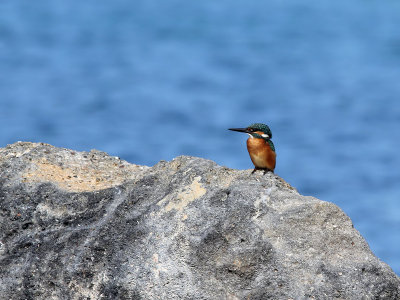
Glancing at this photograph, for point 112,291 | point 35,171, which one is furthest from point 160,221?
point 35,171

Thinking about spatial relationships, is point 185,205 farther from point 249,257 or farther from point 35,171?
point 35,171

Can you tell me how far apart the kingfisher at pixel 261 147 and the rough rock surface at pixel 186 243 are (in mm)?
251

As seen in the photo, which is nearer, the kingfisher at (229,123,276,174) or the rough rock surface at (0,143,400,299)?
the rough rock surface at (0,143,400,299)

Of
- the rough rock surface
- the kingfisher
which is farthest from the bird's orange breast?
the rough rock surface

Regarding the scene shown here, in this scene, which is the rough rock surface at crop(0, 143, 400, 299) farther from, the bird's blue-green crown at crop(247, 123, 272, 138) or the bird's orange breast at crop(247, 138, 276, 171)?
the bird's blue-green crown at crop(247, 123, 272, 138)

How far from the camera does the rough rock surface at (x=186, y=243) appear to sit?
5.45m

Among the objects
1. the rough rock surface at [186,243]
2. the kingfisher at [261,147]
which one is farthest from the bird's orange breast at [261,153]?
the rough rock surface at [186,243]

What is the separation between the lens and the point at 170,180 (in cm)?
600

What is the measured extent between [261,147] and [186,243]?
3.86 ft

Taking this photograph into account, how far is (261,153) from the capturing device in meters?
6.34

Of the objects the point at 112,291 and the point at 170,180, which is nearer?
the point at 112,291

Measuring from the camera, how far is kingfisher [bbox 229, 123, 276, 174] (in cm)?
621

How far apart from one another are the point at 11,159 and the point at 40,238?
826 millimetres

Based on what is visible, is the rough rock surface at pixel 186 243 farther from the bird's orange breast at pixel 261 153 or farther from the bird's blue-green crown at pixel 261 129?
the bird's blue-green crown at pixel 261 129
